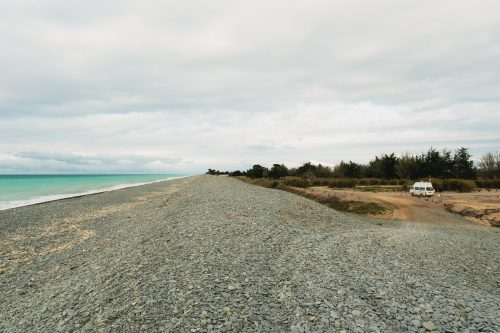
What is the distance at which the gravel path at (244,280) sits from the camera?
7922mm

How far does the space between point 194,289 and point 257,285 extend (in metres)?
2.04

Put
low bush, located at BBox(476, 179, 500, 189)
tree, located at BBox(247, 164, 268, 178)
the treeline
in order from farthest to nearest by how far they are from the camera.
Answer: tree, located at BBox(247, 164, 268, 178)
the treeline
low bush, located at BBox(476, 179, 500, 189)

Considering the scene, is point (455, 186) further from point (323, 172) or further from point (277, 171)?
point (277, 171)

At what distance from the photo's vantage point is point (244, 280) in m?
10.3

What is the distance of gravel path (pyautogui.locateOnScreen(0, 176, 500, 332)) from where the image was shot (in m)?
7.92

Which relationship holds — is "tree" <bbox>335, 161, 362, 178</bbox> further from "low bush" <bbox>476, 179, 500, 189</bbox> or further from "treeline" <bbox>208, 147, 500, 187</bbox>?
"low bush" <bbox>476, 179, 500, 189</bbox>

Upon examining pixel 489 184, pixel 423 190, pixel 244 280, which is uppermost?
pixel 489 184

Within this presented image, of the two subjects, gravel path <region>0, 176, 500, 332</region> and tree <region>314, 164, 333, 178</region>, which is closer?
gravel path <region>0, 176, 500, 332</region>

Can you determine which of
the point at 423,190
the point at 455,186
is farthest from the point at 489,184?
the point at 423,190

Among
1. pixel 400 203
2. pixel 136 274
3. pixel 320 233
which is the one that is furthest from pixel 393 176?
pixel 136 274

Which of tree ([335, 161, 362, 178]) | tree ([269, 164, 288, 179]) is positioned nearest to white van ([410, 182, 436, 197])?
tree ([335, 161, 362, 178])

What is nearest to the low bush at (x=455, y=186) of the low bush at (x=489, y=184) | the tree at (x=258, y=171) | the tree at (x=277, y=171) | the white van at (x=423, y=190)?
the low bush at (x=489, y=184)

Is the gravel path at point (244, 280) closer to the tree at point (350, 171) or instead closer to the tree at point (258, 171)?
the tree at point (350, 171)

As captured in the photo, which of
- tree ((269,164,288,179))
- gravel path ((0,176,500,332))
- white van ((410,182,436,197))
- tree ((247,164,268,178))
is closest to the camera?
gravel path ((0,176,500,332))
